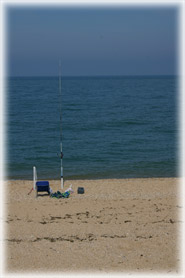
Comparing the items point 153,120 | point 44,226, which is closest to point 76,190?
point 44,226

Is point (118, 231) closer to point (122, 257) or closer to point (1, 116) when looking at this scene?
point (122, 257)

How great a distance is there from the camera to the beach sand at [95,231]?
8.68 meters

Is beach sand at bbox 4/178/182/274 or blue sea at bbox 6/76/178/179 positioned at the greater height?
blue sea at bbox 6/76/178/179

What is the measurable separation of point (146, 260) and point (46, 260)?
6.75ft

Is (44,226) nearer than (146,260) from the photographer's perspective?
No

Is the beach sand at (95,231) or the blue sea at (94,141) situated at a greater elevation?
the blue sea at (94,141)

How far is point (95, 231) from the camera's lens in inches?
418

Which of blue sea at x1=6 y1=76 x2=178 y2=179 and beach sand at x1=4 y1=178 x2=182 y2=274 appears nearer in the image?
beach sand at x1=4 y1=178 x2=182 y2=274

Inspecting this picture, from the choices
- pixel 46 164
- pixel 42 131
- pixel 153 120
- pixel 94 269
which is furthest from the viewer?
pixel 153 120

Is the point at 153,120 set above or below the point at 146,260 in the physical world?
above

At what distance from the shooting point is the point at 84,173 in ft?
65.1

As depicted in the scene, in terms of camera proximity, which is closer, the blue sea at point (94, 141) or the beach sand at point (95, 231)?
the beach sand at point (95, 231)

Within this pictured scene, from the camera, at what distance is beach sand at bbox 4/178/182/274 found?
28.5 ft

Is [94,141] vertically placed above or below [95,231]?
above
